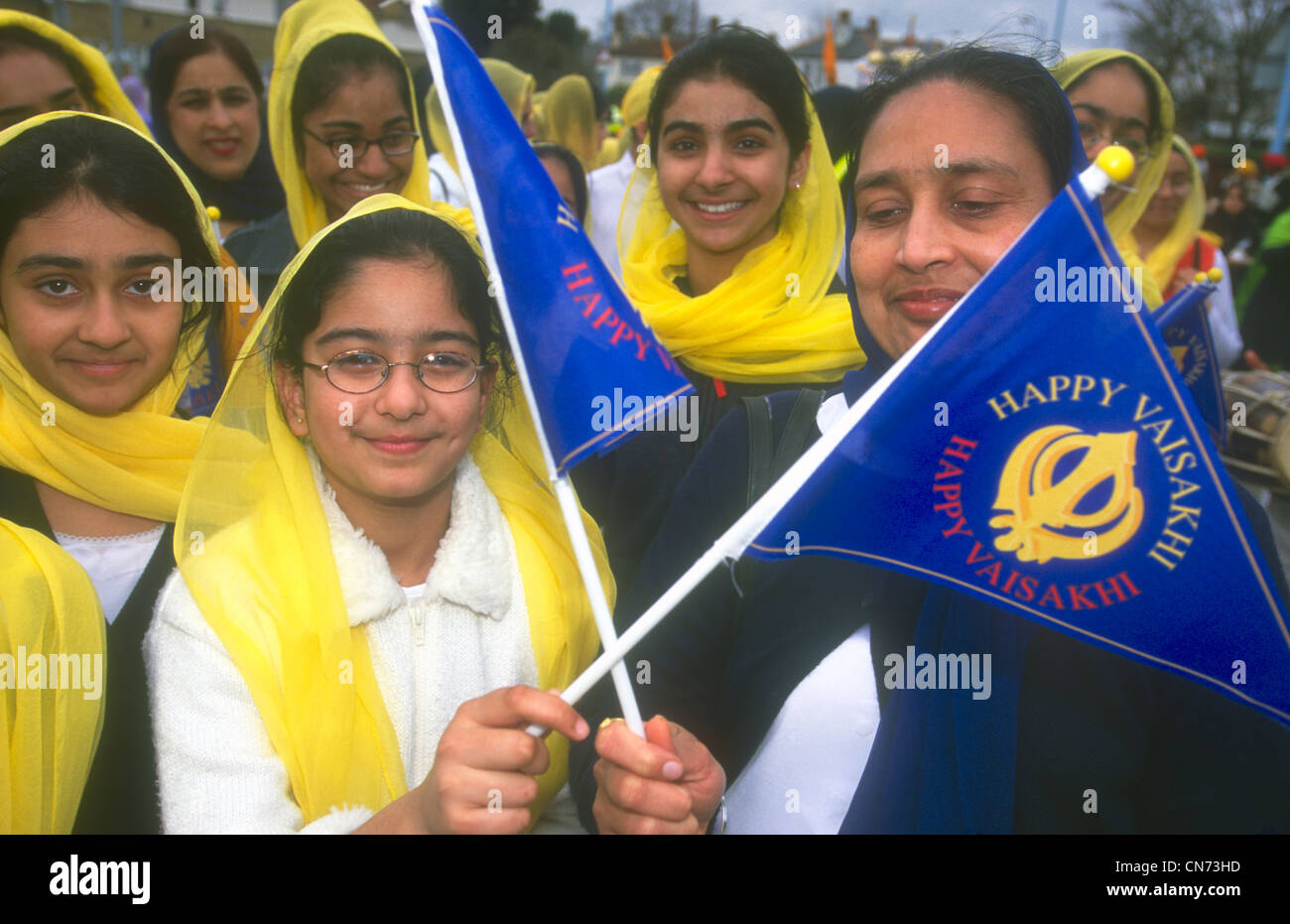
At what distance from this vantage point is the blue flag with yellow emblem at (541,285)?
1.41 metres

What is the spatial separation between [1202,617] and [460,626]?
1200 mm

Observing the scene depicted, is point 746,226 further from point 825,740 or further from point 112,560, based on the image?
point 112,560

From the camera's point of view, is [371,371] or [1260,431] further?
[1260,431]

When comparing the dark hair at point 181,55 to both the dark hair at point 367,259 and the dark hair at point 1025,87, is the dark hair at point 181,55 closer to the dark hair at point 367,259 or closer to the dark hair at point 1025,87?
the dark hair at point 367,259

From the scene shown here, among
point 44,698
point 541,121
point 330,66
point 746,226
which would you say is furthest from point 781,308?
point 541,121

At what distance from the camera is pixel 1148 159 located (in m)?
3.61

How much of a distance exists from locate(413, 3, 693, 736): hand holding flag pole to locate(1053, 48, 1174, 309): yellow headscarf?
2.69 m

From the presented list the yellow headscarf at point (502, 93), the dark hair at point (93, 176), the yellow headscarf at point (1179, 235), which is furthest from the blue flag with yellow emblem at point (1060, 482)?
the yellow headscarf at point (502, 93)

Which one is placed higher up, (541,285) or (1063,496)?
(541,285)

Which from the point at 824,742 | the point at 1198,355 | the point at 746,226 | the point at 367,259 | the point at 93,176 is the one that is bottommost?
the point at 824,742

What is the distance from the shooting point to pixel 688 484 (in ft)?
5.64

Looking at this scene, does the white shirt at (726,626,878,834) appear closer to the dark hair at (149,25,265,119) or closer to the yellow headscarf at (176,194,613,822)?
the yellow headscarf at (176,194,613,822)

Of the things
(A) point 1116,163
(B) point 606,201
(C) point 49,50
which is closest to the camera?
(A) point 1116,163

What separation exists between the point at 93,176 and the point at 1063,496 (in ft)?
6.04
